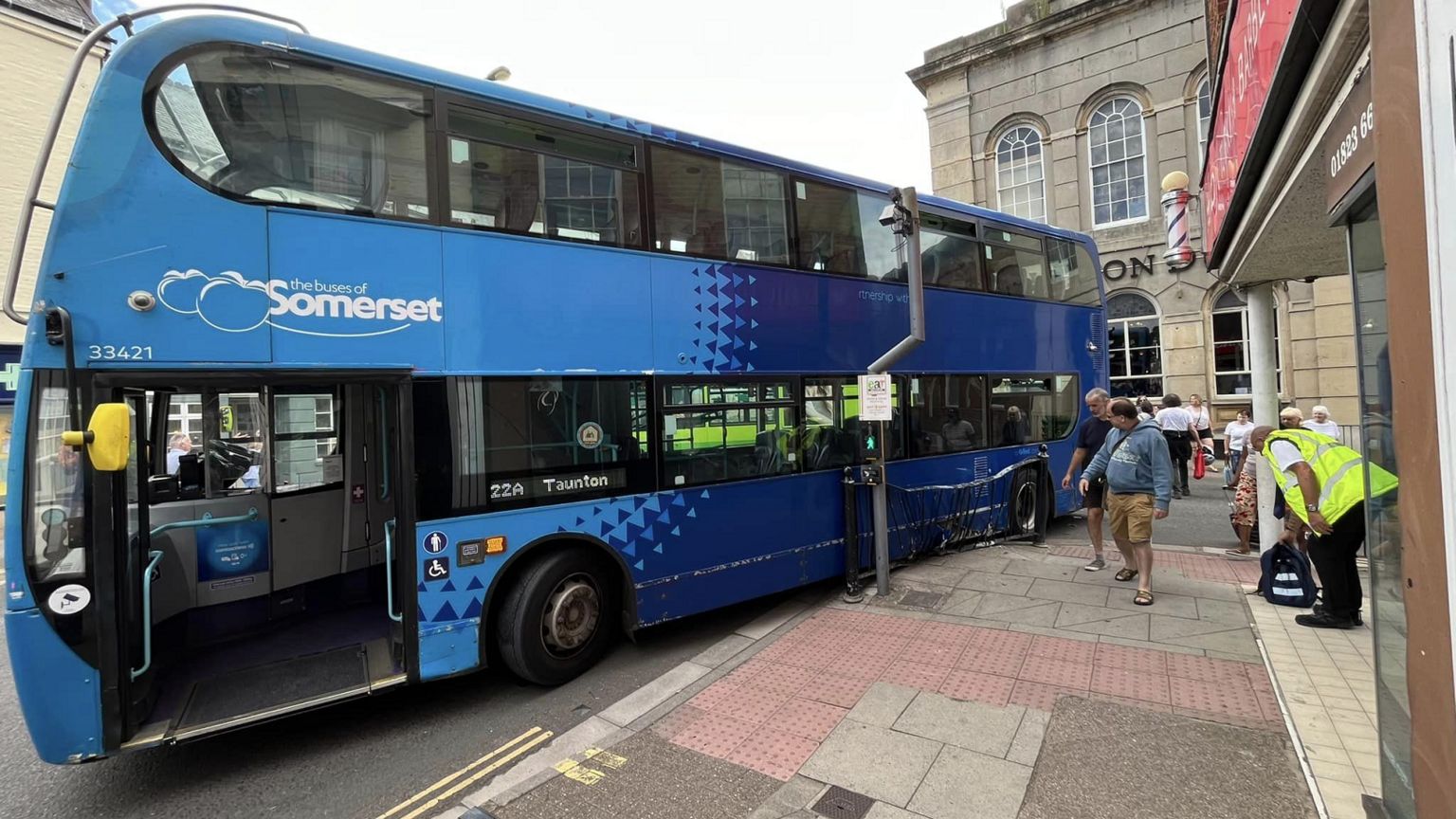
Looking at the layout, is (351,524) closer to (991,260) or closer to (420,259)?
(420,259)

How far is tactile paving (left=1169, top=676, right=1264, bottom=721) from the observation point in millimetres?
3775

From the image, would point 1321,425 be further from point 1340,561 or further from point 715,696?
point 715,696

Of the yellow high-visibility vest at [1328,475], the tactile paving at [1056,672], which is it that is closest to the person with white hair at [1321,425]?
the yellow high-visibility vest at [1328,475]

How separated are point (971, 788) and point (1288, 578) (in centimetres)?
418

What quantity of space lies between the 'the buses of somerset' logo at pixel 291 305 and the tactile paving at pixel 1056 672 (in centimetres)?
468

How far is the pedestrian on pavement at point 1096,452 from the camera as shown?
681 centimetres

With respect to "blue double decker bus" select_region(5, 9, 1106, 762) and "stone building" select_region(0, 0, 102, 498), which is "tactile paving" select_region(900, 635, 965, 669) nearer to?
"blue double decker bus" select_region(5, 9, 1106, 762)

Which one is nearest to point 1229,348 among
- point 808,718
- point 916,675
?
point 916,675

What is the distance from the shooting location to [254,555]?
4980 millimetres

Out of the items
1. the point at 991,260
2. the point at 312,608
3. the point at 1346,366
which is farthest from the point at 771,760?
the point at 1346,366

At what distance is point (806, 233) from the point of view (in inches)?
246

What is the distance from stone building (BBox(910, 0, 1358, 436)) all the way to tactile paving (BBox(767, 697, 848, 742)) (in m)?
16.7

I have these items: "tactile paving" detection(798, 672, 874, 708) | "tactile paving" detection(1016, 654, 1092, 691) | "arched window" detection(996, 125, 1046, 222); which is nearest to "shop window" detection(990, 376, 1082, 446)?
"tactile paving" detection(1016, 654, 1092, 691)

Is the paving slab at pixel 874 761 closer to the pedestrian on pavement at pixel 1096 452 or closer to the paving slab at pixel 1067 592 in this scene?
the paving slab at pixel 1067 592
